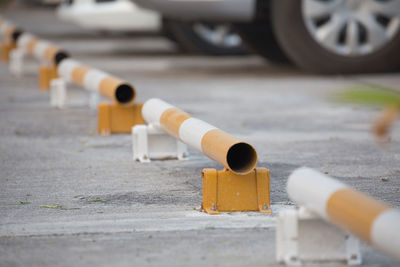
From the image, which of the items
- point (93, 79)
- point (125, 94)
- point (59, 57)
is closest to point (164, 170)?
point (125, 94)

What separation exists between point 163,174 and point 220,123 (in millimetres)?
2116

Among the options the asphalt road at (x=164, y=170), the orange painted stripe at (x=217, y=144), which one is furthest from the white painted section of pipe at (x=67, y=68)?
the orange painted stripe at (x=217, y=144)

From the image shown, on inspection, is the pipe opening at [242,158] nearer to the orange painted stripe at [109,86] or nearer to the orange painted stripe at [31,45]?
the orange painted stripe at [109,86]

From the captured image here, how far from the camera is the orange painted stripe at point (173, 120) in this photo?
17.3 feet

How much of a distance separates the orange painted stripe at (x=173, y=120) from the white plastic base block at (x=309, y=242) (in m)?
1.72

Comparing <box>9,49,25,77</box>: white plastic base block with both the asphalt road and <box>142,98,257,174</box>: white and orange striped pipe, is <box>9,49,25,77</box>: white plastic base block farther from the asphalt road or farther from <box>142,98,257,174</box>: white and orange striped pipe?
<box>142,98,257,174</box>: white and orange striped pipe

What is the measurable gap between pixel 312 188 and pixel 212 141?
1.09m

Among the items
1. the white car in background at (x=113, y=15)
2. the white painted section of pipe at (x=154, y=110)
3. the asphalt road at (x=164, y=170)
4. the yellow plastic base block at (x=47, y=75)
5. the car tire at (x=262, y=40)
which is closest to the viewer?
the asphalt road at (x=164, y=170)

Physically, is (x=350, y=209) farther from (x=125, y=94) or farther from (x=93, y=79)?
(x=93, y=79)

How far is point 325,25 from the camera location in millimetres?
10203

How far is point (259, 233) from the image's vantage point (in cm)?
409

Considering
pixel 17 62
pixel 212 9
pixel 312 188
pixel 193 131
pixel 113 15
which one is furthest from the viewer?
pixel 113 15

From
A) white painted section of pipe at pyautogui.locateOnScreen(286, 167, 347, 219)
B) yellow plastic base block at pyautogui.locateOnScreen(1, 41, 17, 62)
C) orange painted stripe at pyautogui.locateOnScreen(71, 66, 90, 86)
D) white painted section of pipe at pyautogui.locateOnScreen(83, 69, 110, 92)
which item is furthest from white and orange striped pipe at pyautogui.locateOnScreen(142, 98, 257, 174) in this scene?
yellow plastic base block at pyautogui.locateOnScreen(1, 41, 17, 62)

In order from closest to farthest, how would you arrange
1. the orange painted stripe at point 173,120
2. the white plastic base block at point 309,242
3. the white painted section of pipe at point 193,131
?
the white plastic base block at point 309,242
the white painted section of pipe at point 193,131
the orange painted stripe at point 173,120
